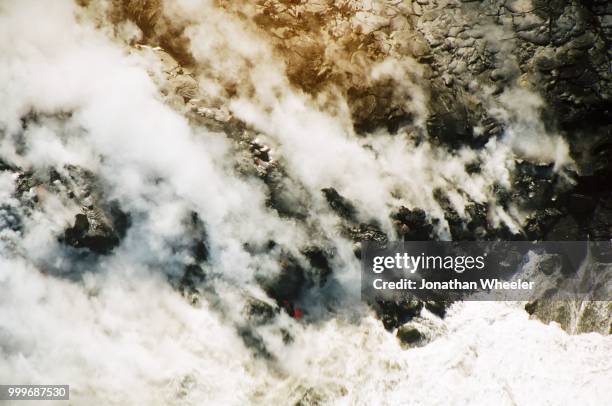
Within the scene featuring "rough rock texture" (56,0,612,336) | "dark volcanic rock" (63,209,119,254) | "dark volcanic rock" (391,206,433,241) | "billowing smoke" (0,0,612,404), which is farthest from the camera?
"rough rock texture" (56,0,612,336)

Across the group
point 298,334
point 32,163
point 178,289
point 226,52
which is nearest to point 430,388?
point 298,334

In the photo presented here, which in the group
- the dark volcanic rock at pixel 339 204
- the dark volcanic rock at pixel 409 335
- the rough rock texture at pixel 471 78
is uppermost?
the rough rock texture at pixel 471 78

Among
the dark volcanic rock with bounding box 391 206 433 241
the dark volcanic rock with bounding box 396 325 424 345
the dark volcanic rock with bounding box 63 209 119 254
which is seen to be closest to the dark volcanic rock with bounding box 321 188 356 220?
the dark volcanic rock with bounding box 391 206 433 241

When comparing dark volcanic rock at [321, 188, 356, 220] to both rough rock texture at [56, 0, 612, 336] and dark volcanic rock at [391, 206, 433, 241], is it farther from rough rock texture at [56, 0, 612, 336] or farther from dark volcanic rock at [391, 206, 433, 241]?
dark volcanic rock at [391, 206, 433, 241]

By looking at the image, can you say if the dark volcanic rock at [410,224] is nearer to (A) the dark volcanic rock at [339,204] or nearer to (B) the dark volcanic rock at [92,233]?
(A) the dark volcanic rock at [339,204]

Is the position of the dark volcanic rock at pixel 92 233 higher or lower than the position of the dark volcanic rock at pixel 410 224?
lower

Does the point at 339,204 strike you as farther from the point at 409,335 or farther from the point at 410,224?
the point at 409,335

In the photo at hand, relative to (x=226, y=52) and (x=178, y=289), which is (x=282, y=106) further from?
(x=178, y=289)

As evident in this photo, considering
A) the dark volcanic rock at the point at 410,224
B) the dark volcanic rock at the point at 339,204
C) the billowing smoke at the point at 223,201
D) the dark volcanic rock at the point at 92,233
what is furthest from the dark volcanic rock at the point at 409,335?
the dark volcanic rock at the point at 92,233

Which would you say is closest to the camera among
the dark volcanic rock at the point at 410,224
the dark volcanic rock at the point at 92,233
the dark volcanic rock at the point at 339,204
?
the dark volcanic rock at the point at 92,233
